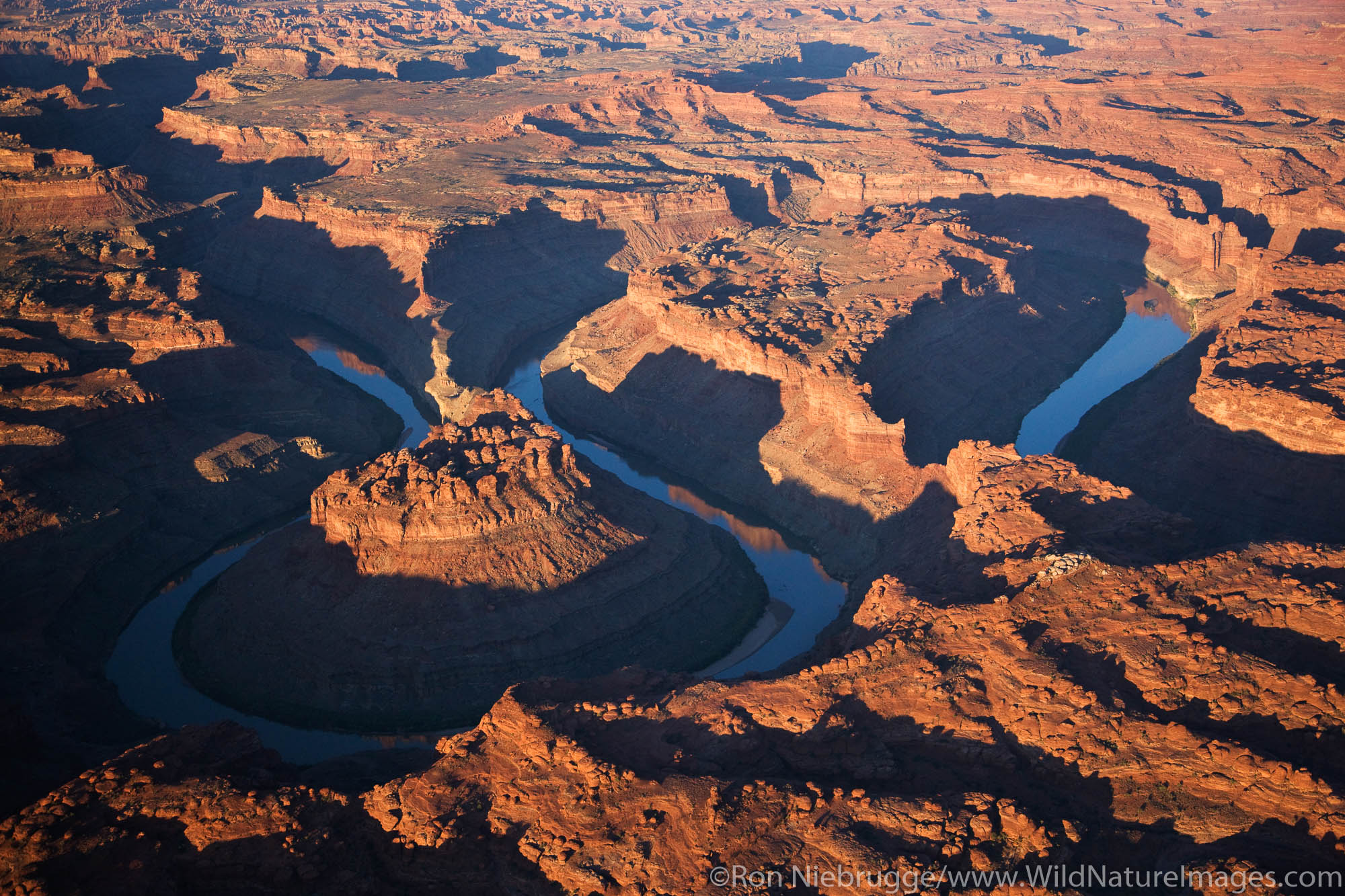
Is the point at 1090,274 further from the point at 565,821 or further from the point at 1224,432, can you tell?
the point at 565,821

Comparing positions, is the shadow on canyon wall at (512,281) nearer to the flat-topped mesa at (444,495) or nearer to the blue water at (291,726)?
the blue water at (291,726)

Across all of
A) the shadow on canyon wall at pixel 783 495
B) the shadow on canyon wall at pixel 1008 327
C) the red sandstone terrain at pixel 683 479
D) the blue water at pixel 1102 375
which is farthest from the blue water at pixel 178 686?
the blue water at pixel 1102 375

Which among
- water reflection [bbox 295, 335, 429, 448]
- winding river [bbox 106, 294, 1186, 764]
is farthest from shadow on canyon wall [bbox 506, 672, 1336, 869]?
water reflection [bbox 295, 335, 429, 448]

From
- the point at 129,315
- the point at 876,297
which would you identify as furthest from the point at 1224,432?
the point at 129,315

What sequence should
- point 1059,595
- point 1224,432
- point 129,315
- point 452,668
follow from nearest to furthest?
1. point 1059,595
2. point 452,668
3. point 1224,432
4. point 129,315

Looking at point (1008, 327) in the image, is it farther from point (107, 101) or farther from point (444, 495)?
point (107, 101)

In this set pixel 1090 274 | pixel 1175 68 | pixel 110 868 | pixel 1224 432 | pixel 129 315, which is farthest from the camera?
pixel 1175 68

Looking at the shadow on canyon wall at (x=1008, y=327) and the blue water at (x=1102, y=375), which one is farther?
the blue water at (x=1102, y=375)
